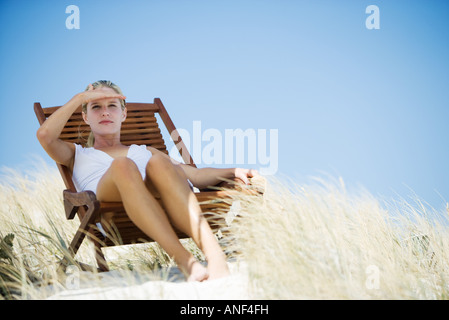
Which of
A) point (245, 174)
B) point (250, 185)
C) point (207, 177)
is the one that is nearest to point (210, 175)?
point (207, 177)

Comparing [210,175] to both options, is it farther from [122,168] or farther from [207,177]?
[122,168]

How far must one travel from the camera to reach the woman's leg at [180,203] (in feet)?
9.29

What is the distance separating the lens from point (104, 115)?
11.9 feet

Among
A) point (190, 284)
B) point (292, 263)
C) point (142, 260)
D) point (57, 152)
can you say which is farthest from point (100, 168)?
point (292, 263)

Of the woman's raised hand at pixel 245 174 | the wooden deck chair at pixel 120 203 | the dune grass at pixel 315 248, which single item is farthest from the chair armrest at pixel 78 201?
the woman's raised hand at pixel 245 174

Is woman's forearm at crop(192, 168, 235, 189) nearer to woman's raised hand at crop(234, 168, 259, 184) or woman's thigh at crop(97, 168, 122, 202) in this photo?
woman's raised hand at crop(234, 168, 259, 184)

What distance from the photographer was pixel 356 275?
8.20 ft

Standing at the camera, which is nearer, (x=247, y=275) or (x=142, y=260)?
(x=247, y=275)

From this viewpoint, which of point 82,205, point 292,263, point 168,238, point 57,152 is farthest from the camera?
point 57,152

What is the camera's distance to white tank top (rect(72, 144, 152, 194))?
3.52 meters

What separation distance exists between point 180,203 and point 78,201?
684mm

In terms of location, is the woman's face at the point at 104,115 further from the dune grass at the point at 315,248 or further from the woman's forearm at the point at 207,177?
the dune grass at the point at 315,248

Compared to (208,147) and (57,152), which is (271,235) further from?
(208,147)
